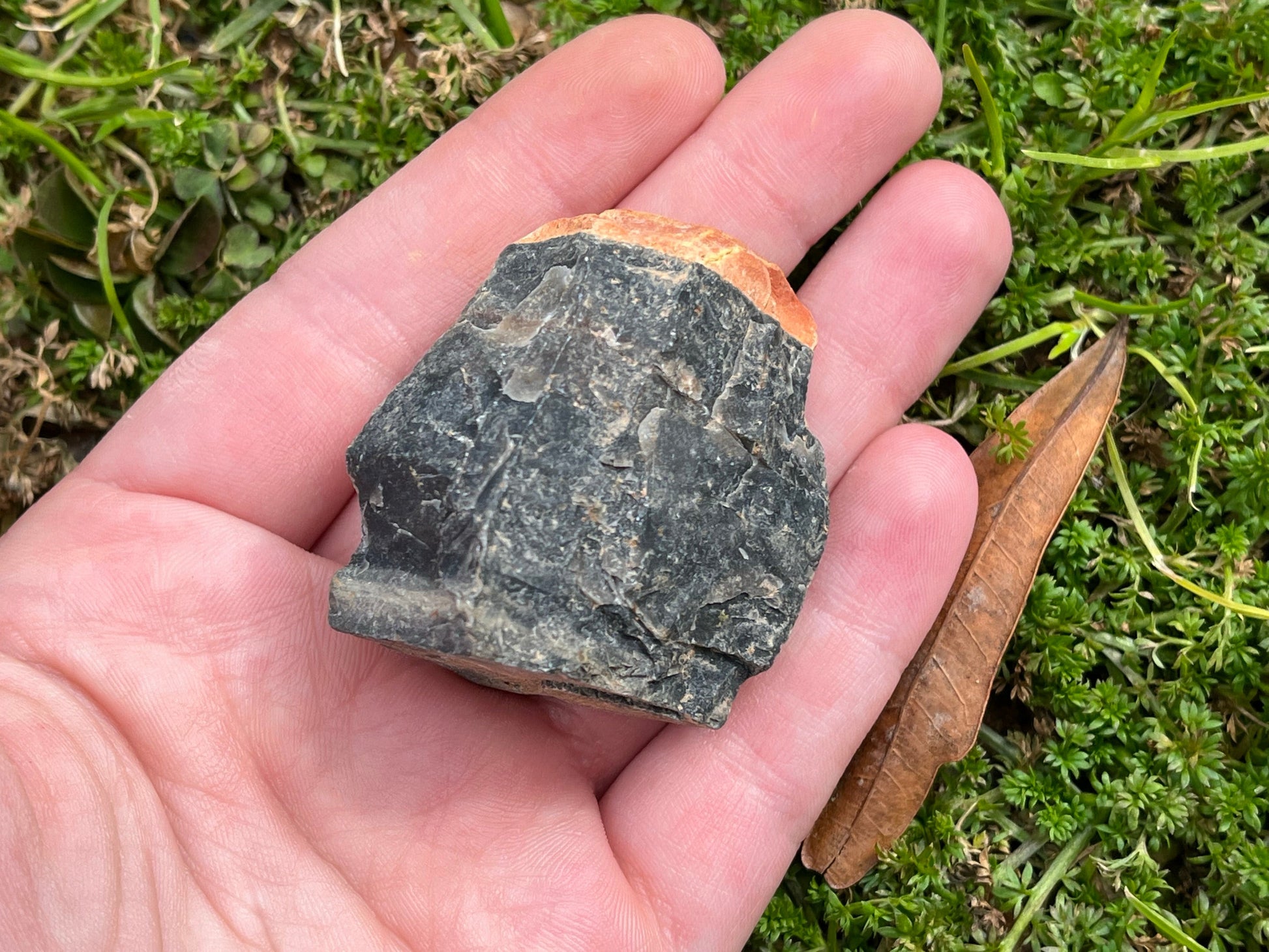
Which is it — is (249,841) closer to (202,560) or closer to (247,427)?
(202,560)

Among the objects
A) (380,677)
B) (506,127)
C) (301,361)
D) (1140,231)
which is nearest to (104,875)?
(380,677)

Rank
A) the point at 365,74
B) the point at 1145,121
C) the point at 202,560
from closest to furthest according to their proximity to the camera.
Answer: the point at 202,560 < the point at 1145,121 < the point at 365,74

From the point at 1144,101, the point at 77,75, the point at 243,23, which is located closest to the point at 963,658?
the point at 1144,101

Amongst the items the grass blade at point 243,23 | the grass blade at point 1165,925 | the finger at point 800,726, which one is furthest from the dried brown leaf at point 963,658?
the grass blade at point 243,23

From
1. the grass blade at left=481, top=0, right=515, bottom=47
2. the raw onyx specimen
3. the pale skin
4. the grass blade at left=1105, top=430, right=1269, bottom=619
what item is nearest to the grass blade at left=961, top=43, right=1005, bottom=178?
the pale skin

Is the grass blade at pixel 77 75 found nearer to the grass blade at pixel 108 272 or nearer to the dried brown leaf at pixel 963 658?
the grass blade at pixel 108 272

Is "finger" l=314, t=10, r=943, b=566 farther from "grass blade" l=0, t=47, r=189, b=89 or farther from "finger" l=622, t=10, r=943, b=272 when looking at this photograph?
"grass blade" l=0, t=47, r=189, b=89
